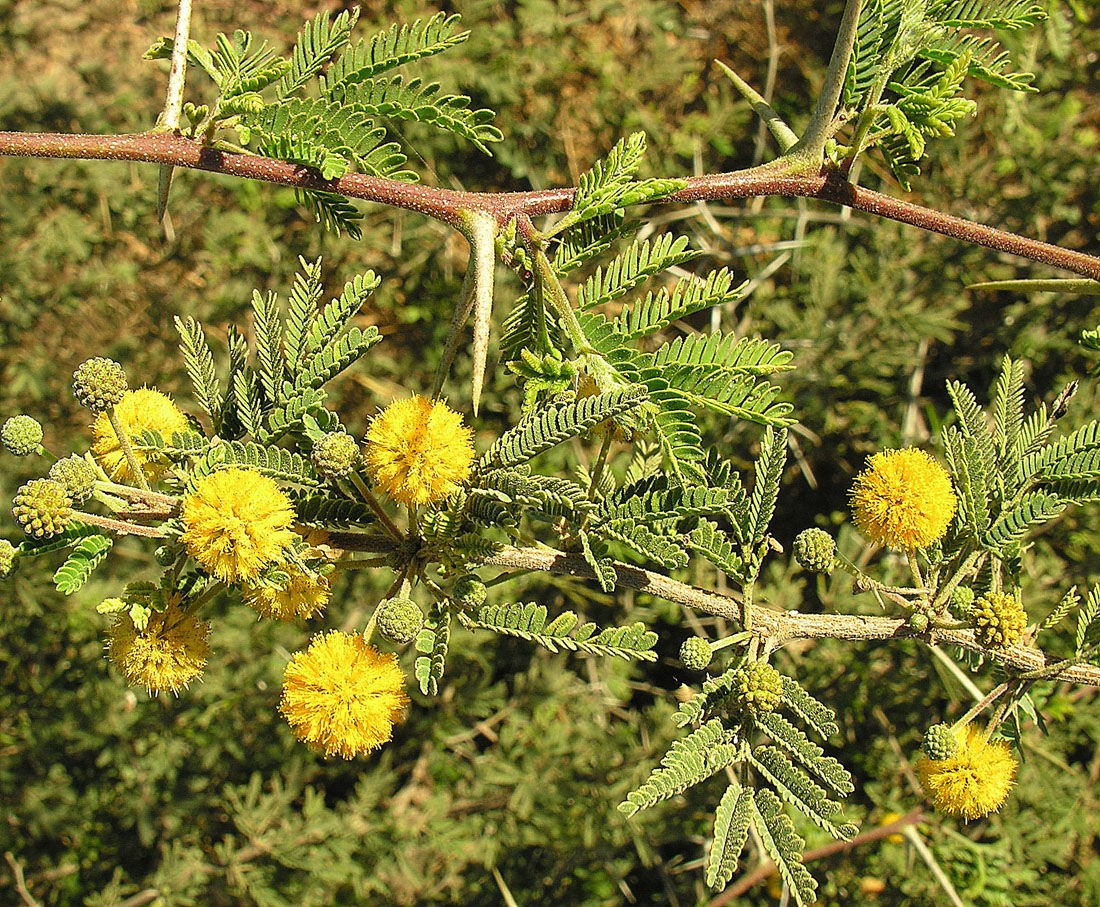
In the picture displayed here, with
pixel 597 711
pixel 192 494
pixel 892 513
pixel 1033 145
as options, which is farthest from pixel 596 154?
pixel 192 494

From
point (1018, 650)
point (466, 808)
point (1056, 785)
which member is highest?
point (1018, 650)

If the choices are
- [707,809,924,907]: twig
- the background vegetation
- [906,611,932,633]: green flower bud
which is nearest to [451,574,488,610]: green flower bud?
[906,611,932,633]: green flower bud

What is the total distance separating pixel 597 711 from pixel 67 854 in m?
2.71

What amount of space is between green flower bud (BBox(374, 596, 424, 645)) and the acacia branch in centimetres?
77

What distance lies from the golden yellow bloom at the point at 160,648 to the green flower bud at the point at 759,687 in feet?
3.78


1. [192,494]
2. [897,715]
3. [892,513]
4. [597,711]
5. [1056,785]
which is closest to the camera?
[192,494]

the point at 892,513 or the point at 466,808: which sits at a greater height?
the point at 892,513

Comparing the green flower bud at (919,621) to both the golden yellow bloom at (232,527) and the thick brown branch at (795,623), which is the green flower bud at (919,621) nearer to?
the thick brown branch at (795,623)

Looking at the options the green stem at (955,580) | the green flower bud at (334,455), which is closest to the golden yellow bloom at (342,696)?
the green flower bud at (334,455)

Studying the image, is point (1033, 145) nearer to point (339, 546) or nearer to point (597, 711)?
point (597, 711)

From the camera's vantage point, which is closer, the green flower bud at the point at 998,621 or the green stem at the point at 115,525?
the green stem at the point at 115,525

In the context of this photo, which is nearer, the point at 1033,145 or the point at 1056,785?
the point at 1056,785

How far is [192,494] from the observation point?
1680 millimetres

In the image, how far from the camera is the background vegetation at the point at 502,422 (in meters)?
3.82
